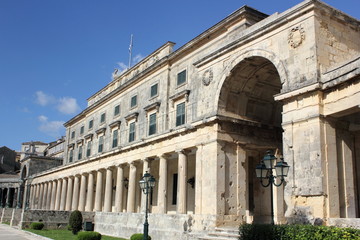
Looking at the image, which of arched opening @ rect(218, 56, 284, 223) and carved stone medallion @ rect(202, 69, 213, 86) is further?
carved stone medallion @ rect(202, 69, 213, 86)

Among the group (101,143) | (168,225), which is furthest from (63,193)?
(168,225)

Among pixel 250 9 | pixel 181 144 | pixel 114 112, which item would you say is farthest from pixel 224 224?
pixel 114 112

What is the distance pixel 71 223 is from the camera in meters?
26.8

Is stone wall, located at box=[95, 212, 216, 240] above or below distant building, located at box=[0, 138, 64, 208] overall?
below

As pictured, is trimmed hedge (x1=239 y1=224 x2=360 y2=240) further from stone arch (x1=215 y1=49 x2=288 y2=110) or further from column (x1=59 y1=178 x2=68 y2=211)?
column (x1=59 y1=178 x2=68 y2=211)

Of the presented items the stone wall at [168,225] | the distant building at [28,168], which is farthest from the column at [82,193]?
the distant building at [28,168]

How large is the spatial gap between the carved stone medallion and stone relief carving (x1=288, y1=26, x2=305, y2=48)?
5.62 meters

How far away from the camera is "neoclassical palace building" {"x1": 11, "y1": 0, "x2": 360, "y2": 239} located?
13.8 metres

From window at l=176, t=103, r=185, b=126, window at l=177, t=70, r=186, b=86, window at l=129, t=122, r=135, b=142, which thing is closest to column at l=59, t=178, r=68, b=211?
window at l=129, t=122, r=135, b=142

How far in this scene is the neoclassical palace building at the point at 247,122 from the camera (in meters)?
13.8

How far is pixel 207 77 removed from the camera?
2064 cm

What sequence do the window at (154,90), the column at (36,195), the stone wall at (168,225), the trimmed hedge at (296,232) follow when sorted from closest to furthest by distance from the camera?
the trimmed hedge at (296,232) → the stone wall at (168,225) → the window at (154,90) → the column at (36,195)

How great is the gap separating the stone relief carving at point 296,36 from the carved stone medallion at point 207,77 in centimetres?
562

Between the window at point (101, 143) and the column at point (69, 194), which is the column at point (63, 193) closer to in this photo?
the column at point (69, 194)
